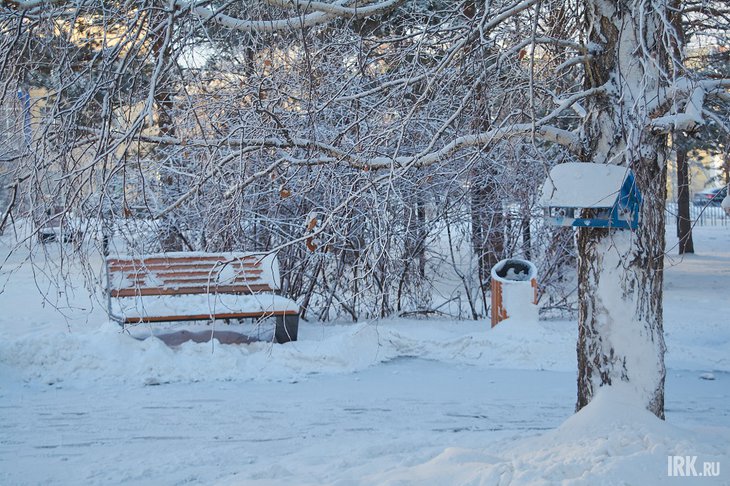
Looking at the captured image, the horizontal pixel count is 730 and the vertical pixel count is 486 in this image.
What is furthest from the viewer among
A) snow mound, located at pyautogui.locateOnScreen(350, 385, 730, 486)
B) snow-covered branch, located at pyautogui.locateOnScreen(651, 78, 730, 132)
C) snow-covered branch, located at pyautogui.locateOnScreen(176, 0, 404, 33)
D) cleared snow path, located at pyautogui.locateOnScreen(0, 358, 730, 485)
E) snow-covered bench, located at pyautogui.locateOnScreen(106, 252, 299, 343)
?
snow-covered bench, located at pyautogui.locateOnScreen(106, 252, 299, 343)

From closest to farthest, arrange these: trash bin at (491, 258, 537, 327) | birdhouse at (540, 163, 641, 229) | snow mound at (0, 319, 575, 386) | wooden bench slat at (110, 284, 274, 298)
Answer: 1. birdhouse at (540, 163, 641, 229)
2. snow mound at (0, 319, 575, 386)
3. wooden bench slat at (110, 284, 274, 298)
4. trash bin at (491, 258, 537, 327)

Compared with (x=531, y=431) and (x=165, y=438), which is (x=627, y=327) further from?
(x=165, y=438)

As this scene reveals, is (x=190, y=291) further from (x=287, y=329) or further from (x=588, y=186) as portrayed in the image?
(x=588, y=186)

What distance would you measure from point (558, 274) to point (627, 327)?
638cm

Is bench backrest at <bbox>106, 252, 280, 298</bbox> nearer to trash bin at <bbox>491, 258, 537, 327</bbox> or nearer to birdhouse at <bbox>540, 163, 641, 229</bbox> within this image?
trash bin at <bbox>491, 258, 537, 327</bbox>

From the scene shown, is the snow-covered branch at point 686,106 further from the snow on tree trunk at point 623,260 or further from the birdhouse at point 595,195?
the birdhouse at point 595,195

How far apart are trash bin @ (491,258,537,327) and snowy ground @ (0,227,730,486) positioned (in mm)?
237

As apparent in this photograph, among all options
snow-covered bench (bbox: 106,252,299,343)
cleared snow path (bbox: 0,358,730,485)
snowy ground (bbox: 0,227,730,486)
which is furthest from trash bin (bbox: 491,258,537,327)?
snow-covered bench (bbox: 106,252,299,343)

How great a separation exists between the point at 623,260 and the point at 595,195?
0.48m

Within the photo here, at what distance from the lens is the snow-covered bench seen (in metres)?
8.14

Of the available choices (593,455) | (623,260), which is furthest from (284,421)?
(623,260)

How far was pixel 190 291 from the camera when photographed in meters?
8.59

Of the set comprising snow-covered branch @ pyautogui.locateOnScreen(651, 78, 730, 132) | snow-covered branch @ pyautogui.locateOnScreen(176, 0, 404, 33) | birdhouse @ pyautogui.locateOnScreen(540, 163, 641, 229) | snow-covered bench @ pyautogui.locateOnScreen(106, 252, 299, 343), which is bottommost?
snow-covered bench @ pyautogui.locateOnScreen(106, 252, 299, 343)

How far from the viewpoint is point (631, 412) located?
461 cm
